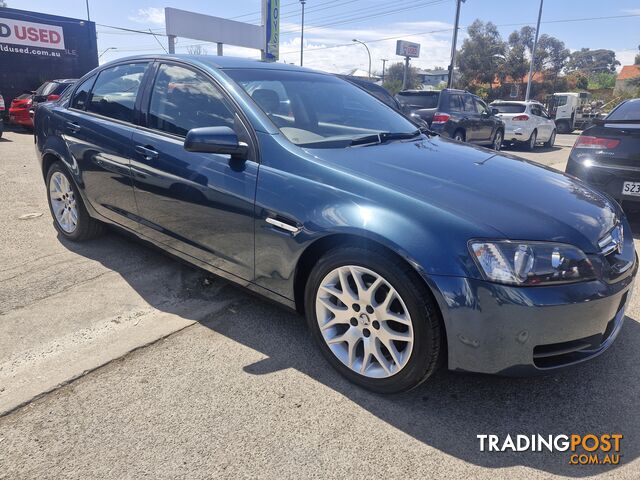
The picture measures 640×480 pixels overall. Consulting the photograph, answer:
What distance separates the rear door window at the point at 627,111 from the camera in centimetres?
534

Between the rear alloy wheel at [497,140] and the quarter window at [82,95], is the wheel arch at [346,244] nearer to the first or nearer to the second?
the quarter window at [82,95]

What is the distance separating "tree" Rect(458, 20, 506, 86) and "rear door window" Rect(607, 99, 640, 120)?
2049 inches

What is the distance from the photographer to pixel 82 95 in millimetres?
4066

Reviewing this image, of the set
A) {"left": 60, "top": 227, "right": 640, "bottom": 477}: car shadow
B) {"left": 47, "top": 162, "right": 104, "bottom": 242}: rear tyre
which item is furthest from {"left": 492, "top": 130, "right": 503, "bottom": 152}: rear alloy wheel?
{"left": 47, "top": 162, "right": 104, "bottom": 242}: rear tyre

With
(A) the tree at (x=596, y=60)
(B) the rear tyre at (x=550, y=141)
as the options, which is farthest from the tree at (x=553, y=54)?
(B) the rear tyre at (x=550, y=141)

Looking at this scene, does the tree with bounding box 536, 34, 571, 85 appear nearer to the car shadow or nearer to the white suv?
the white suv

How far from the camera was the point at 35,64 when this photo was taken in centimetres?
1716

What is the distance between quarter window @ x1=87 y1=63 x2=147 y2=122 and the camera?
137 inches

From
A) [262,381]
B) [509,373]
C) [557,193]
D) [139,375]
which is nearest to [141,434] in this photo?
[139,375]

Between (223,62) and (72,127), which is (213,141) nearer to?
(223,62)

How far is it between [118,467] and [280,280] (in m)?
1.14

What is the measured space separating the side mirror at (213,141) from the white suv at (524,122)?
12720mm

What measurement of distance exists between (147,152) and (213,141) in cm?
85

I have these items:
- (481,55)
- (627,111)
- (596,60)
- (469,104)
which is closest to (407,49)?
(481,55)
